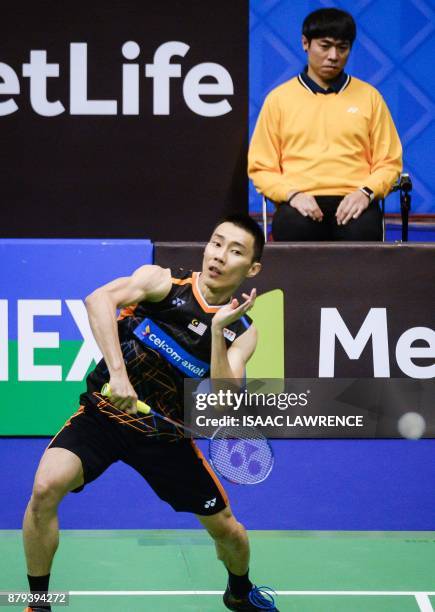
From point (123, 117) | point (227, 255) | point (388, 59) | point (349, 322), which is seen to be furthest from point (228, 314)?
point (388, 59)

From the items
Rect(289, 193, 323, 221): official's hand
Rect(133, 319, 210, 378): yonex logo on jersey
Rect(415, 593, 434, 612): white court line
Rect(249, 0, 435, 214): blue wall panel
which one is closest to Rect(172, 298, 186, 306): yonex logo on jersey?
Rect(133, 319, 210, 378): yonex logo on jersey

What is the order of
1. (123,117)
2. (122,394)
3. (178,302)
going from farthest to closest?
1. (123,117)
2. (178,302)
3. (122,394)

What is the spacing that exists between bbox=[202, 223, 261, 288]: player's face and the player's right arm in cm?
18

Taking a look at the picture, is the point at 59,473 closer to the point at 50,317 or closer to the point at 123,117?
the point at 50,317

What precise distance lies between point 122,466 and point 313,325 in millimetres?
1245

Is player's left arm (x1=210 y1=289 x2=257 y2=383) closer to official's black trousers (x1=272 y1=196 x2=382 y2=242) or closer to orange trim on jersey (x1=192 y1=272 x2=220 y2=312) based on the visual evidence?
orange trim on jersey (x1=192 y1=272 x2=220 y2=312)

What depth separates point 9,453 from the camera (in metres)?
5.71

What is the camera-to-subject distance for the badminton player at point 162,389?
3674mm

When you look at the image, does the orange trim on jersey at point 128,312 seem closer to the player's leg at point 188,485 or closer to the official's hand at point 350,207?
the player's leg at point 188,485

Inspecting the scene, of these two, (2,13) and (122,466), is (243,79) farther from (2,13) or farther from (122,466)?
(122,466)

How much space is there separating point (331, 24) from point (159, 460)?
123 inches

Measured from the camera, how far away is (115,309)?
149 inches

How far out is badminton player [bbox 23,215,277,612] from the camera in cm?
367

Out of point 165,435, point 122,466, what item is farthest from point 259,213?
point 165,435
